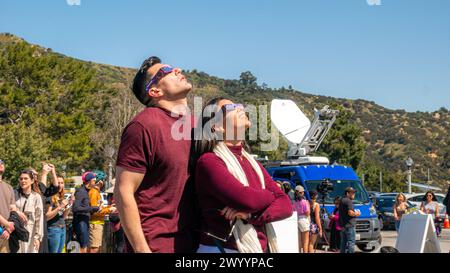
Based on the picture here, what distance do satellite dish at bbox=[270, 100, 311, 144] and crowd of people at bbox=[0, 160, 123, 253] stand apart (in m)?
9.68

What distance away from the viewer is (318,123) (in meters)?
21.6

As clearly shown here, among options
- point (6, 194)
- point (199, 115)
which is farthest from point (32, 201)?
point (199, 115)

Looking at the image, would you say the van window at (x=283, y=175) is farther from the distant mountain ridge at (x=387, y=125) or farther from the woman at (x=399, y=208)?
the distant mountain ridge at (x=387, y=125)

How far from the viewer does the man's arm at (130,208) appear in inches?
126

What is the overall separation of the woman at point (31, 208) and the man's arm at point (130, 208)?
6049mm

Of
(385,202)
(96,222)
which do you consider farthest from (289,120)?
(96,222)

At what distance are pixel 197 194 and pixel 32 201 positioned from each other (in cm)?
632

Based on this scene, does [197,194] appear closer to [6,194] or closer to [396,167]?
[6,194]

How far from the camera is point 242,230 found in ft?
10.7

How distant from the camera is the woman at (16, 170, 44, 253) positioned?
8.99m

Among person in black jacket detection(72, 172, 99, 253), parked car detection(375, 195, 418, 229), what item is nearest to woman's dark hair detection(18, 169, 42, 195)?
person in black jacket detection(72, 172, 99, 253)

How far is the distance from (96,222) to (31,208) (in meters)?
2.76

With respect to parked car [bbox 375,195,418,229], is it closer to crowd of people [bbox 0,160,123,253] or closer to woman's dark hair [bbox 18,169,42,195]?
crowd of people [bbox 0,160,123,253]

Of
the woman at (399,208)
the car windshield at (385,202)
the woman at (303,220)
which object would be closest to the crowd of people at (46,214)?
the woman at (303,220)
